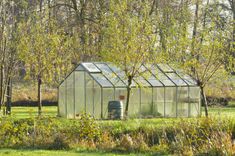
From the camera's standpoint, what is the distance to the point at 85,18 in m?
40.7

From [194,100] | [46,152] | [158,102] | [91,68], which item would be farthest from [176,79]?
[46,152]

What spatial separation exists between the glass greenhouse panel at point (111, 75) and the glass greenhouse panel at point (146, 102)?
122cm

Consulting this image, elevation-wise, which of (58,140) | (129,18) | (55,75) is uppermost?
(129,18)

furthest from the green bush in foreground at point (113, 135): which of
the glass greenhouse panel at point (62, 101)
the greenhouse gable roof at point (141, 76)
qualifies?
the glass greenhouse panel at point (62, 101)

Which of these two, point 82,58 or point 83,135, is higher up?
point 82,58

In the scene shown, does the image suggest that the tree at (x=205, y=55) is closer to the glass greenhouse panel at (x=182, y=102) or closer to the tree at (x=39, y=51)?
the glass greenhouse panel at (x=182, y=102)

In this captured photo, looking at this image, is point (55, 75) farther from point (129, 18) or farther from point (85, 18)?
point (129, 18)

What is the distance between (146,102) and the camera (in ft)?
96.8

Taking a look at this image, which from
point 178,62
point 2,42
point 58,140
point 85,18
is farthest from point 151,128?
point 85,18

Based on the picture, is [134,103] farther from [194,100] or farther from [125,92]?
[194,100]

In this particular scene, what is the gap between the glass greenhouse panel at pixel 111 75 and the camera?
28859 mm

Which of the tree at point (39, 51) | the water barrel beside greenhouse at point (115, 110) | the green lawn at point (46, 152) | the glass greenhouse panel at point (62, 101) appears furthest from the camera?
the tree at point (39, 51)

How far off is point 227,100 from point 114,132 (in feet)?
79.4

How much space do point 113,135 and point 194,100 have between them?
41.8 feet
